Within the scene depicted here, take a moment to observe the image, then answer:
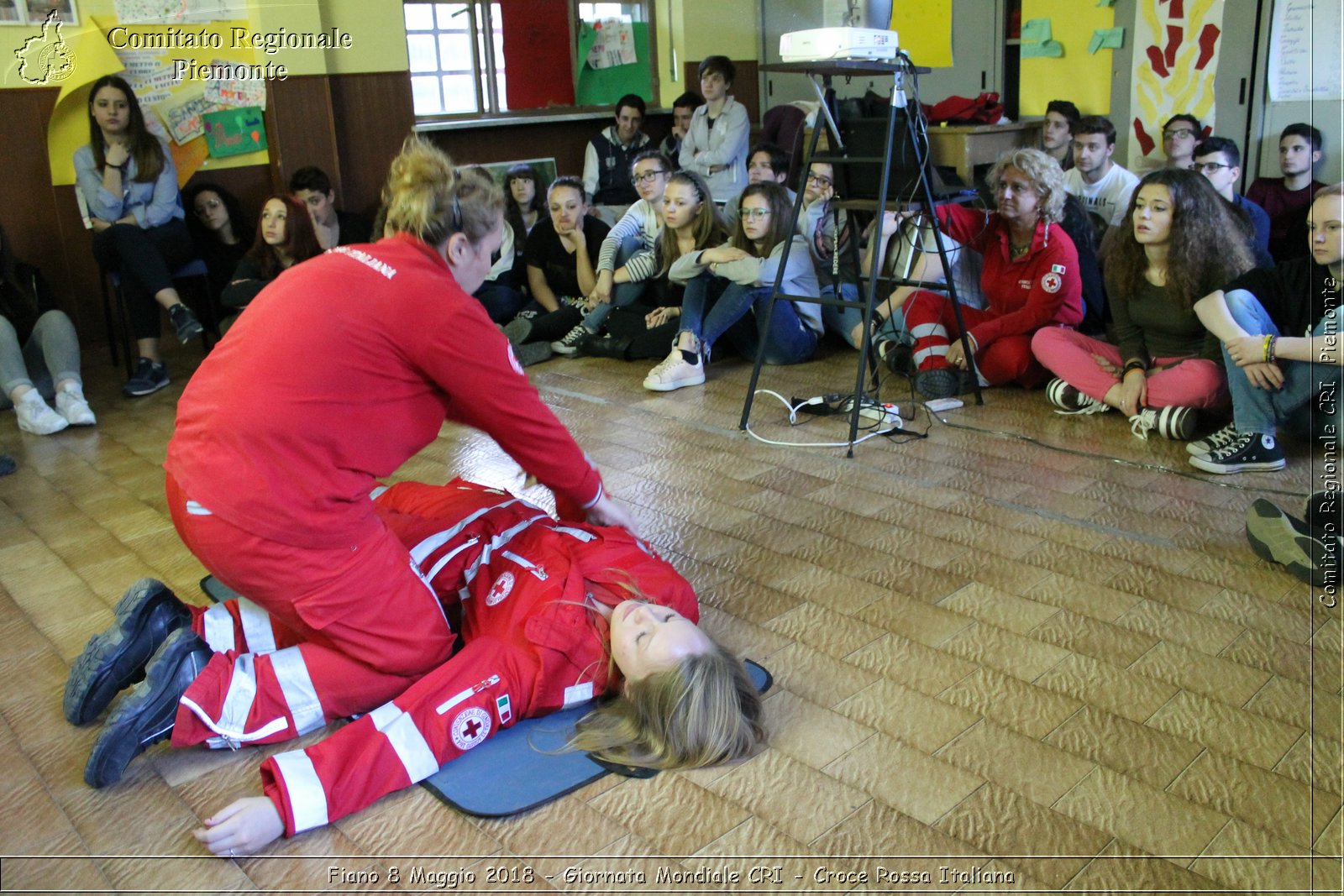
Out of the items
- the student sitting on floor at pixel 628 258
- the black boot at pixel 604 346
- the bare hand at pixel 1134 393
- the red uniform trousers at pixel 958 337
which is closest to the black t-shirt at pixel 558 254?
the student sitting on floor at pixel 628 258

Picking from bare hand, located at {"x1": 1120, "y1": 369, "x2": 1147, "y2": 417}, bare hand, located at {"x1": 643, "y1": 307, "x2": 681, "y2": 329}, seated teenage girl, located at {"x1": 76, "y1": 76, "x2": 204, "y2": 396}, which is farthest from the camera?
seated teenage girl, located at {"x1": 76, "y1": 76, "x2": 204, "y2": 396}

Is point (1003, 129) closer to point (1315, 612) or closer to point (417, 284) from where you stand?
point (1315, 612)

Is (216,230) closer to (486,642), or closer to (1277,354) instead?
(486,642)

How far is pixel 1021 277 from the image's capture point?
12.4 ft

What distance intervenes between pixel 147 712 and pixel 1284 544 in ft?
7.34

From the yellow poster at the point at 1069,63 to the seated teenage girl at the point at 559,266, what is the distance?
272 centimetres

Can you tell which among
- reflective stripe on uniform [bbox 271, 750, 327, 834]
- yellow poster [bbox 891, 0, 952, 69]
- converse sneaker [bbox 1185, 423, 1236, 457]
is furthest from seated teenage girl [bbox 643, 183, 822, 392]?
yellow poster [bbox 891, 0, 952, 69]

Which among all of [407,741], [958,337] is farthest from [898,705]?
[958,337]

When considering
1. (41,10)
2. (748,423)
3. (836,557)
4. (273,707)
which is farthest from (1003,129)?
(273,707)

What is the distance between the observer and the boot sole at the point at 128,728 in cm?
171

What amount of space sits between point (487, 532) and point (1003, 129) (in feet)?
14.9

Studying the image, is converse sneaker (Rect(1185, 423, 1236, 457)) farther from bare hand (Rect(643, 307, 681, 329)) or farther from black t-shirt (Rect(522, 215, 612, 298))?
black t-shirt (Rect(522, 215, 612, 298))

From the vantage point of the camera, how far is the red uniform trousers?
3746 mm

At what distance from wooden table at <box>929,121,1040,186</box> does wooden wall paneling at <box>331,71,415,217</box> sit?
2.73 m
